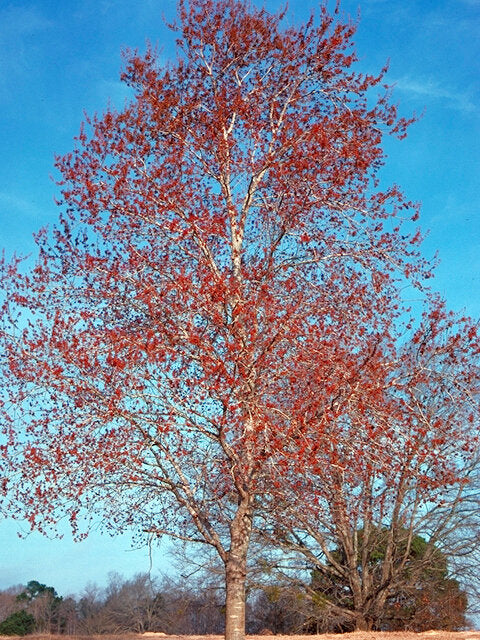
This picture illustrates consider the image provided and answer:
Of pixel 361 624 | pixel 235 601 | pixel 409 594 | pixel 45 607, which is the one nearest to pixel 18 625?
pixel 45 607

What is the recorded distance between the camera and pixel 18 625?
29.2m

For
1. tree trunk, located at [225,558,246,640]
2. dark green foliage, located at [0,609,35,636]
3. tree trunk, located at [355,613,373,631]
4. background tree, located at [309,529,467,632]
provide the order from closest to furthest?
tree trunk, located at [225,558,246,640] < tree trunk, located at [355,613,373,631] < background tree, located at [309,529,467,632] < dark green foliage, located at [0,609,35,636]

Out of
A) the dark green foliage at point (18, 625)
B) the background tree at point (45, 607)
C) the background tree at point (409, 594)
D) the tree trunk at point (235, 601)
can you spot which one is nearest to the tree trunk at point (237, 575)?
the tree trunk at point (235, 601)

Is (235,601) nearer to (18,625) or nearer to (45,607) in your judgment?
(18,625)

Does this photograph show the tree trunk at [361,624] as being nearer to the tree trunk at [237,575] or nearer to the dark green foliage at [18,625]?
the tree trunk at [237,575]

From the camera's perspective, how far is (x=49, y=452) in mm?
9305

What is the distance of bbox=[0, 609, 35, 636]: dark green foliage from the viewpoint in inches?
1112

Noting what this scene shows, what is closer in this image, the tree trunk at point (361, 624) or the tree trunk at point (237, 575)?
the tree trunk at point (237, 575)

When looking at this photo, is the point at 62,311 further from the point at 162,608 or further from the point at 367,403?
the point at 162,608

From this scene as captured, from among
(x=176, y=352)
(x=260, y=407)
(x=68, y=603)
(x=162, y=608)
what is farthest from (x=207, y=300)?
(x=68, y=603)

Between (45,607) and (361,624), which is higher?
(45,607)

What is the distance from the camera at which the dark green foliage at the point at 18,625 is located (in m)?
28.2

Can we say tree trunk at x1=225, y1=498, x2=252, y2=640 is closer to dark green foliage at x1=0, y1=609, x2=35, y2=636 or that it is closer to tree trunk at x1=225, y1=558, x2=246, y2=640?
tree trunk at x1=225, y1=558, x2=246, y2=640

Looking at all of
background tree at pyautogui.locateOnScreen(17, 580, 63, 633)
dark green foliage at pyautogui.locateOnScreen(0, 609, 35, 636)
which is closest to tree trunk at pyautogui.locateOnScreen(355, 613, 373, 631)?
dark green foliage at pyautogui.locateOnScreen(0, 609, 35, 636)
